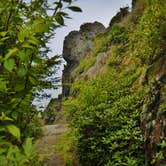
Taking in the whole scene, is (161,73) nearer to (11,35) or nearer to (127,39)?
(11,35)

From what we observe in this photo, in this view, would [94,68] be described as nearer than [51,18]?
No

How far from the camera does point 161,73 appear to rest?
27.5 feet

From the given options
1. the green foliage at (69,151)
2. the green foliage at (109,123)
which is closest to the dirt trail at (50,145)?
the green foliage at (69,151)

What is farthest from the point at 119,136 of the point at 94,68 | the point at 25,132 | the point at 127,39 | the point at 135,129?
the point at 94,68

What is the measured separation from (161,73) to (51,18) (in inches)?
251

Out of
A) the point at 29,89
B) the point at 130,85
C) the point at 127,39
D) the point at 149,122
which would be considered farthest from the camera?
the point at 127,39

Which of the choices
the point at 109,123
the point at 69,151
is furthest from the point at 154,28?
the point at 69,151

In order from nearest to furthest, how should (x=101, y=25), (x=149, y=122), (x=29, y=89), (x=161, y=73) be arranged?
1. (x=29, y=89)
2. (x=149, y=122)
3. (x=161, y=73)
4. (x=101, y=25)

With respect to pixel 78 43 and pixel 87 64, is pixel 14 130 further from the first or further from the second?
pixel 78 43

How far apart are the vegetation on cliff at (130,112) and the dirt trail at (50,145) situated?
1.22 m

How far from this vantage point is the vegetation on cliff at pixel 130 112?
772cm

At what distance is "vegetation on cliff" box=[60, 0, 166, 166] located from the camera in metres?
7.72

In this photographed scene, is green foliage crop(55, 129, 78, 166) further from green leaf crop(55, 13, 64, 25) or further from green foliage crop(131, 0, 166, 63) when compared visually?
green leaf crop(55, 13, 64, 25)

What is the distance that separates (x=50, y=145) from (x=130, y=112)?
643 cm
